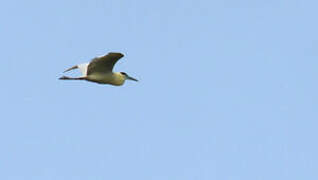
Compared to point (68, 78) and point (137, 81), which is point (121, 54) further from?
point (137, 81)

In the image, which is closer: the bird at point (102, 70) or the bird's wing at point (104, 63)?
the bird's wing at point (104, 63)

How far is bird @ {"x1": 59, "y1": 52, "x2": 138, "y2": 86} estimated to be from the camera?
42.4 meters

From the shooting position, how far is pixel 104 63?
43.0 meters

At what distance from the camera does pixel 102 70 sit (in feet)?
143

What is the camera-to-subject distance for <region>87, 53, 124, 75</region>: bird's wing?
42281 millimetres

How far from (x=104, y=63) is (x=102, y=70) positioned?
74 cm

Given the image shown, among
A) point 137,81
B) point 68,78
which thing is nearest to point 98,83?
point 68,78

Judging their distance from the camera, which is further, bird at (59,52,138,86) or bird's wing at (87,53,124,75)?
bird at (59,52,138,86)

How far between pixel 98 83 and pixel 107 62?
167cm

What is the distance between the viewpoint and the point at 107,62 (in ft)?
141

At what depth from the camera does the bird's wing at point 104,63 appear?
1665 inches

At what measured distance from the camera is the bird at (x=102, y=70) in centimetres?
4244

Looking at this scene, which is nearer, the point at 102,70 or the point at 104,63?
A: the point at 104,63

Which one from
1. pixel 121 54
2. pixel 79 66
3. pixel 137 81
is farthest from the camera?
pixel 137 81
